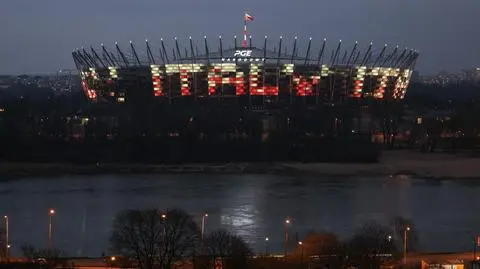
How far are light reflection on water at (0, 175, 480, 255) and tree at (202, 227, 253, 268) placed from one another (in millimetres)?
830

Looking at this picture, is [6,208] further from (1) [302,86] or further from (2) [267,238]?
(1) [302,86]

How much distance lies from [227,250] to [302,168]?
7798mm

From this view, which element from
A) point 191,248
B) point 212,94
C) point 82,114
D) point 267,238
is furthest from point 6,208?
point 212,94

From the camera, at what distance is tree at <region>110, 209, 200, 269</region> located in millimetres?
4969

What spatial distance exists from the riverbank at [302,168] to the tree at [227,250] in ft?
22.5

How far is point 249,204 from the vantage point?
8703 millimetres

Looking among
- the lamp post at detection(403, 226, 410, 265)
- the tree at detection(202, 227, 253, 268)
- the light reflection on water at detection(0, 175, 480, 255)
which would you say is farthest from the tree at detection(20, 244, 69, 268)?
the lamp post at detection(403, 226, 410, 265)

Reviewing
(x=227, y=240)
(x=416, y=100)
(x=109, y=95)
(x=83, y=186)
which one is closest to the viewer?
(x=227, y=240)

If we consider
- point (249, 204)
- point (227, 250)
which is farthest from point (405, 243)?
point (249, 204)

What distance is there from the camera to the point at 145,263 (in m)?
4.93

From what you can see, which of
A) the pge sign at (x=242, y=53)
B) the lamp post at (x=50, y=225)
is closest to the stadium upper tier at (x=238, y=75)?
the pge sign at (x=242, y=53)

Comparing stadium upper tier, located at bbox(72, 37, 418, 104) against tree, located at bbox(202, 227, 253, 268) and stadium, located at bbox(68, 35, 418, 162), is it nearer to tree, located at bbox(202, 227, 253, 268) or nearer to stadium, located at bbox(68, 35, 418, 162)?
stadium, located at bbox(68, 35, 418, 162)

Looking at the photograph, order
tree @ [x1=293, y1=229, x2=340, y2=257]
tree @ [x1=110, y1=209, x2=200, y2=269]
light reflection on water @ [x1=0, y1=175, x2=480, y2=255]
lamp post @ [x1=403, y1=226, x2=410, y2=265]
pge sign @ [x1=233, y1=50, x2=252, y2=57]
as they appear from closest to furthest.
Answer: tree @ [x1=110, y1=209, x2=200, y2=269] → tree @ [x1=293, y1=229, x2=340, y2=257] → lamp post @ [x1=403, y1=226, x2=410, y2=265] → light reflection on water @ [x1=0, y1=175, x2=480, y2=255] → pge sign @ [x1=233, y1=50, x2=252, y2=57]

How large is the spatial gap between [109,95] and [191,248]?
49.9 feet
